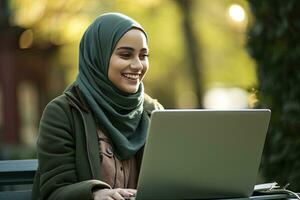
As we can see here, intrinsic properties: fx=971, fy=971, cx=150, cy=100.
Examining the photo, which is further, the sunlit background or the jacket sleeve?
the sunlit background

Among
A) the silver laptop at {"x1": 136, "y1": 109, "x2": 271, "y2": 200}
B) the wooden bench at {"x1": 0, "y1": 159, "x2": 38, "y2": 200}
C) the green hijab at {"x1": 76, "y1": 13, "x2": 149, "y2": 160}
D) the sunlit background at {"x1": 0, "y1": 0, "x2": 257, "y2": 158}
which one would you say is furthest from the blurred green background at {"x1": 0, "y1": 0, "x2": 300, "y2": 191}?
the silver laptop at {"x1": 136, "y1": 109, "x2": 271, "y2": 200}

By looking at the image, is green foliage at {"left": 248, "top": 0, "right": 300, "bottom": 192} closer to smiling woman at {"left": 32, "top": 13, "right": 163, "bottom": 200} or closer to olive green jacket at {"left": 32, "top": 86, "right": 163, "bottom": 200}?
smiling woman at {"left": 32, "top": 13, "right": 163, "bottom": 200}

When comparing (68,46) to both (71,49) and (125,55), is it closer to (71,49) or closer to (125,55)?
(71,49)

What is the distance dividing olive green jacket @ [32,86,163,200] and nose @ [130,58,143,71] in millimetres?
234

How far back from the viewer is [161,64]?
2441 centimetres

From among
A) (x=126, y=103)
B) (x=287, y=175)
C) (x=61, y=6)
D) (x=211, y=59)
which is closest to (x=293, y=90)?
(x=287, y=175)

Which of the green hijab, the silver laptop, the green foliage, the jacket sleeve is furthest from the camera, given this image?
the green foliage

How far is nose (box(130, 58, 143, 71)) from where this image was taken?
3709 mm

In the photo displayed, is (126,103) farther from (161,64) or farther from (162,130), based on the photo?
(161,64)

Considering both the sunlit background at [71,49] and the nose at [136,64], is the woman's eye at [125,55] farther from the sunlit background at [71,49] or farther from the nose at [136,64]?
the sunlit background at [71,49]

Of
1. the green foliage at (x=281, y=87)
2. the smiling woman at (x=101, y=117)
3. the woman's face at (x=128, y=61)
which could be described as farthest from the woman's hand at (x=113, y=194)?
the green foliage at (x=281, y=87)

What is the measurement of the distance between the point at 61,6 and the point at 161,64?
926 cm

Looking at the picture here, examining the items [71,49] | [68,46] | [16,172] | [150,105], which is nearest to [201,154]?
[150,105]

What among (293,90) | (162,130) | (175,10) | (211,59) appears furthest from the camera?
(211,59)
